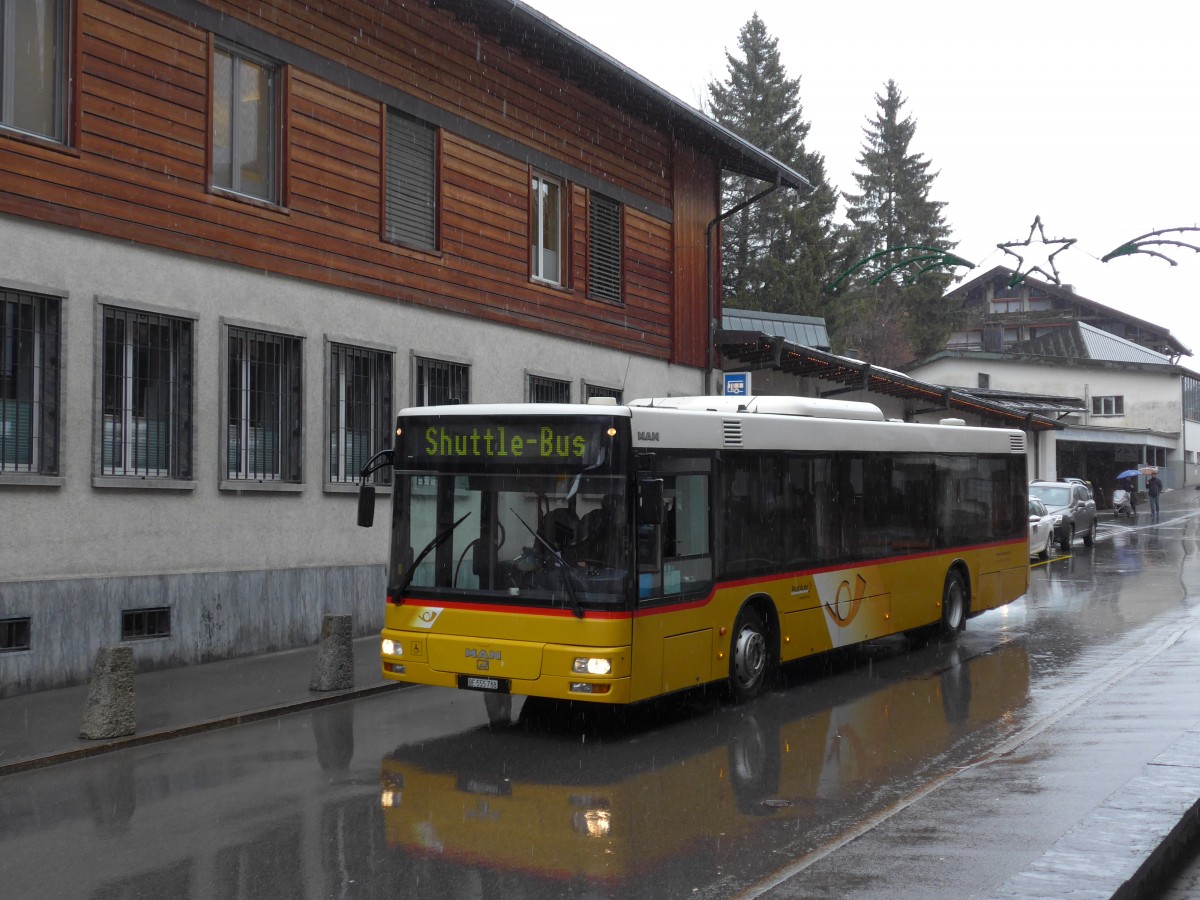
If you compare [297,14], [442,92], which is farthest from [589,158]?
[297,14]

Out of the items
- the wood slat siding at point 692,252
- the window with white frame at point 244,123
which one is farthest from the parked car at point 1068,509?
the window with white frame at point 244,123

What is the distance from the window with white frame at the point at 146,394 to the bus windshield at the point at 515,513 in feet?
14.5

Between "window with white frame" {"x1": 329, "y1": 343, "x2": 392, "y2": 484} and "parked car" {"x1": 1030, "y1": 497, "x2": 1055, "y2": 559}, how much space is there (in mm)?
17504

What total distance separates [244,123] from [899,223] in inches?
2728

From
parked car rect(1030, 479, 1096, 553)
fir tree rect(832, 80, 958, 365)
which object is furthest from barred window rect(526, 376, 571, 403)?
fir tree rect(832, 80, 958, 365)

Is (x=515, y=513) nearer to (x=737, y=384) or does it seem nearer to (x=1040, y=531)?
(x=737, y=384)

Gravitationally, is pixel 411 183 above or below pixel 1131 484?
above

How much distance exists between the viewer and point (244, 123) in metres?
15.3

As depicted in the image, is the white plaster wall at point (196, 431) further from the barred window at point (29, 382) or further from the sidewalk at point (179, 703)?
the sidewalk at point (179, 703)

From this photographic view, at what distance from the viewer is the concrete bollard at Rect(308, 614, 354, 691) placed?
12.1 m

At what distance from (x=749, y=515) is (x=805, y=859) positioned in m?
5.06

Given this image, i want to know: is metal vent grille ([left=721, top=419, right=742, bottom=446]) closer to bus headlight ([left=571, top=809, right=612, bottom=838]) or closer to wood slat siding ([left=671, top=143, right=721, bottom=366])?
bus headlight ([left=571, top=809, right=612, bottom=838])

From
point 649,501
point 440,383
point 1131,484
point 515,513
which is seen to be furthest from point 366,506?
point 1131,484

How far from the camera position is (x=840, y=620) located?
508 inches
